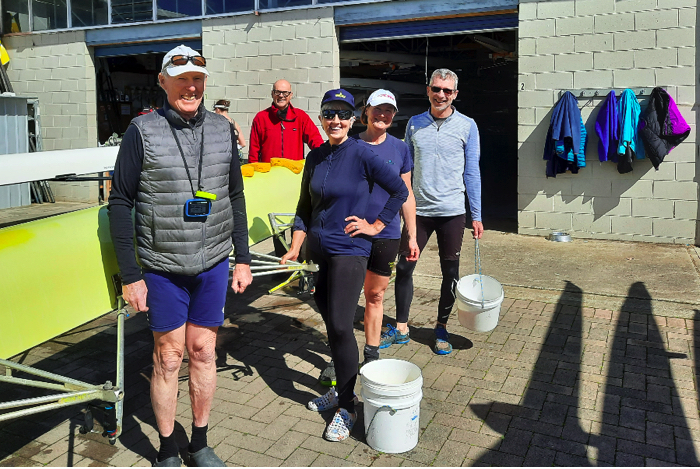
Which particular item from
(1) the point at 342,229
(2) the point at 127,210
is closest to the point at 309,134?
(1) the point at 342,229

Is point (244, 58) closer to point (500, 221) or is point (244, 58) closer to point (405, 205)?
point (500, 221)

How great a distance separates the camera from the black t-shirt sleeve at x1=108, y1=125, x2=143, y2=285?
3.01 meters

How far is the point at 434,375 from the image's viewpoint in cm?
455

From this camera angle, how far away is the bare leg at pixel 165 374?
10.5ft

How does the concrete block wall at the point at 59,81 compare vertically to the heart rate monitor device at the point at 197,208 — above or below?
above

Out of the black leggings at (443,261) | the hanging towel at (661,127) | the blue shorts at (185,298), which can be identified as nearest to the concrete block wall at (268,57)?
the hanging towel at (661,127)

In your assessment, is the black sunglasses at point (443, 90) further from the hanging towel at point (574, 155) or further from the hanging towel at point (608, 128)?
the hanging towel at point (608, 128)

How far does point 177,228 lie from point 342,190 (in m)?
1.05

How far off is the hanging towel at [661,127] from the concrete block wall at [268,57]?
4763 mm

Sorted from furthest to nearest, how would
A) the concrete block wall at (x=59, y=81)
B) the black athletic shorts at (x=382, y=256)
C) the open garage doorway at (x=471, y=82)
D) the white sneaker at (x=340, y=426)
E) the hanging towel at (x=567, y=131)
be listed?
the concrete block wall at (x=59, y=81) < the open garage doorway at (x=471, y=82) < the hanging towel at (x=567, y=131) < the black athletic shorts at (x=382, y=256) < the white sneaker at (x=340, y=426)

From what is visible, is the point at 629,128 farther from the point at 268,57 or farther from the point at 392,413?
the point at 392,413

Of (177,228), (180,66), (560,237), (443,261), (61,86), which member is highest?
(61,86)

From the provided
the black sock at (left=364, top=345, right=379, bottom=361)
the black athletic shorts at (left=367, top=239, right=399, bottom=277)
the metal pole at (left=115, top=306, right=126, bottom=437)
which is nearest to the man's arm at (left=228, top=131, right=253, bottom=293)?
the metal pole at (left=115, top=306, right=126, bottom=437)

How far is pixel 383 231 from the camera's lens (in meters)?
Result: 4.26
